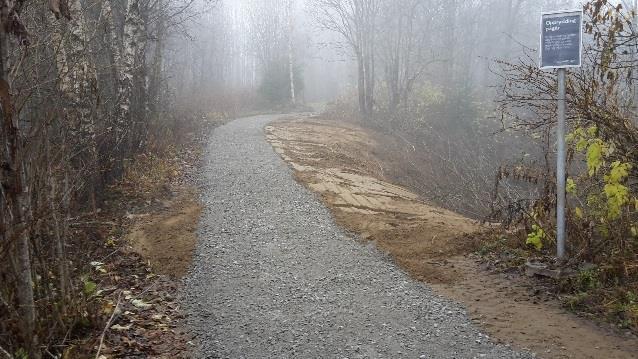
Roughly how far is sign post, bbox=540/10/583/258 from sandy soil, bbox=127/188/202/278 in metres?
5.00

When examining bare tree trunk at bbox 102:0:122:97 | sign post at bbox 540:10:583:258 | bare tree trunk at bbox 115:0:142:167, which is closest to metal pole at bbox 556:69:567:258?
sign post at bbox 540:10:583:258

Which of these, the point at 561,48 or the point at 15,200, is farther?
the point at 561,48

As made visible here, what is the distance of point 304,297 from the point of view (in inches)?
246

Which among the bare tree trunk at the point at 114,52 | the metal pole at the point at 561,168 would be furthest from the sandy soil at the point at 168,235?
the metal pole at the point at 561,168

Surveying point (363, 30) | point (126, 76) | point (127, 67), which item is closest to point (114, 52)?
point (127, 67)

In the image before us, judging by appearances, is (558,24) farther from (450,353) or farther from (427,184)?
(427,184)

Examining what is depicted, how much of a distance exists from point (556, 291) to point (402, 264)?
6.61 feet

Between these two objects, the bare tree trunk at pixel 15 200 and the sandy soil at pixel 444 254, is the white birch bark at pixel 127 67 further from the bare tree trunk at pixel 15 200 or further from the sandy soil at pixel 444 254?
the bare tree trunk at pixel 15 200

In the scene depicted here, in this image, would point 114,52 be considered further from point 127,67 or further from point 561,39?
point 561,39

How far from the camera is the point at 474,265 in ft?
23.5

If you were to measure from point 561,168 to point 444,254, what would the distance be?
86.1 inches

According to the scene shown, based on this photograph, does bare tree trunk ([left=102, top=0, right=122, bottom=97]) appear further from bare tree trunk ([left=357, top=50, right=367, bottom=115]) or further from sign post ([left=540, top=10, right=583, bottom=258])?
bare tree trunk ([left=357, top=50, right=367, bottom=115])

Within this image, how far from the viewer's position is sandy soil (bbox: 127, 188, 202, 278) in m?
7.43

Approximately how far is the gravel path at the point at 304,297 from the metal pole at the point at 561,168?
159 centimetres
